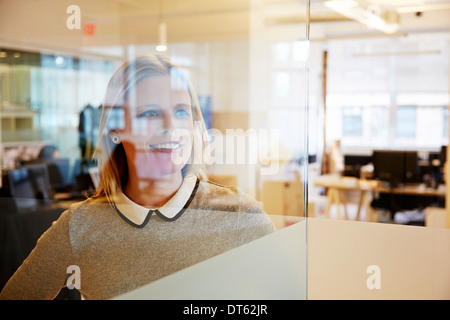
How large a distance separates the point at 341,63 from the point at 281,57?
67.7 inches

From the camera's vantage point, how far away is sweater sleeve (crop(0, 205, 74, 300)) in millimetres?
1153

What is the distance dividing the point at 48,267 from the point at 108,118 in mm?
384

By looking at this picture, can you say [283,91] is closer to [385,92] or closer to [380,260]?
[385,92]

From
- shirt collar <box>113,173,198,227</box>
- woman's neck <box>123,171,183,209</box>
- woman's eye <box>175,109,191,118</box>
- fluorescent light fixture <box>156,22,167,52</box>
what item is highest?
fluorescent light fixture <box>156,22,167,52</box>

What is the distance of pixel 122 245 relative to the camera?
3.78ft

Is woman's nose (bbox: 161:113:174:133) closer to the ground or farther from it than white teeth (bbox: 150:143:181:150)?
farther from it

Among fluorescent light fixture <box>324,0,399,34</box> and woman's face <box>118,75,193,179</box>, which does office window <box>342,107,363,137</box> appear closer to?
fluorescent light fixture <box>324,0,399,34</box>

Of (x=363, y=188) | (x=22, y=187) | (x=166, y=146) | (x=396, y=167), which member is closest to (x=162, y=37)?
(x=363, y=188)

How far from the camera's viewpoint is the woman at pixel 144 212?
114cm

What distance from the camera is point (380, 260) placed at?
4.48 ft

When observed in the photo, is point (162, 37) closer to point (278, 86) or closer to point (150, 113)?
point (278, 86)

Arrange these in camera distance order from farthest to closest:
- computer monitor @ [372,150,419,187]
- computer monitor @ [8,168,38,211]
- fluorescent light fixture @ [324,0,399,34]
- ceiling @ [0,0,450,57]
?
1. ceiling @ [0,0,450,57]
2. fluorescent light fixture @ [324,0,399,34]
3. computer monitor @ [372,150,419,187]
4. computer monitor @ [8,168,38,211]

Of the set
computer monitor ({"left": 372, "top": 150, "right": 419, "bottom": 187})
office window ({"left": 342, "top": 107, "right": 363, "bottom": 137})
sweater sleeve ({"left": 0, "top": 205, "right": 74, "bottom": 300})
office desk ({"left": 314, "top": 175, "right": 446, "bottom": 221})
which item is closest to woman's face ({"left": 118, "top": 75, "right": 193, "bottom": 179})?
sweater sleeve ({"left": 0, "top": 205, "right": 74, "bottom": 300})

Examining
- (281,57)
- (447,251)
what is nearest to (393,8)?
(281,57)
